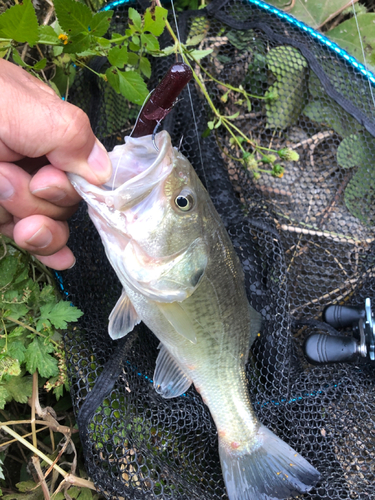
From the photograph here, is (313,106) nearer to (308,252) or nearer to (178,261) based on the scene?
(308,252)

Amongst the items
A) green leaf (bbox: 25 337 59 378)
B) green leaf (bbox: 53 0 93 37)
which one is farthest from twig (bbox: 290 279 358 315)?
green leaf (bbox: 53 0 93 37)

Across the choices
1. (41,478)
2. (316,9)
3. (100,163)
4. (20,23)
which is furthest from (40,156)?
(316,9)

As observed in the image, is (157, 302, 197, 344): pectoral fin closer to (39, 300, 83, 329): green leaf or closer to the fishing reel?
(39, 300, 83, 329): green leaf

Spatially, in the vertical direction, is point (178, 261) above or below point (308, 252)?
above

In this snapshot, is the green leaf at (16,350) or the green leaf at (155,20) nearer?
the green leaf at (155,20)

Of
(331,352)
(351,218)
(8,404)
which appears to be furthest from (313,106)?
(8,404)

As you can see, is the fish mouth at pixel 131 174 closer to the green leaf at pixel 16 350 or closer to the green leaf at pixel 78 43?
the green leaf at pixel 78 43

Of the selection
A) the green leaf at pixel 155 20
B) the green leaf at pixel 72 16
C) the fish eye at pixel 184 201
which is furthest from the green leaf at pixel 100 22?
the fish eye at pixel 184 201
